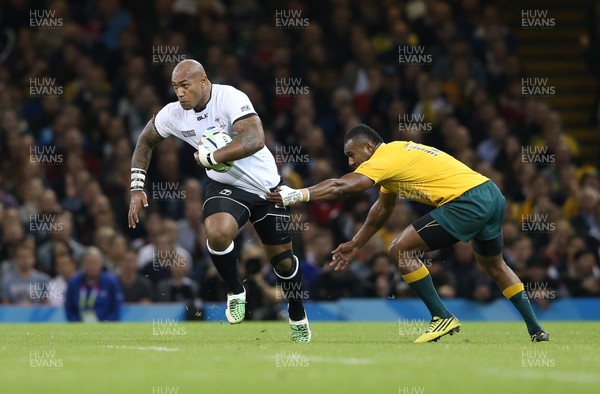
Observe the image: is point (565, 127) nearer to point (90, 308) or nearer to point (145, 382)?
point (90, 308)

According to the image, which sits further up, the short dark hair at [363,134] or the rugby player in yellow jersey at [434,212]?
the short dark hair at [363,134]

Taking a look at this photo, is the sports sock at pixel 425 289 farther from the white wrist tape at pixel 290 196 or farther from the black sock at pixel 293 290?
the white wrist tape at pixel 290 196

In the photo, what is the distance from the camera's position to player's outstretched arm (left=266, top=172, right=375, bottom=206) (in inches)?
426

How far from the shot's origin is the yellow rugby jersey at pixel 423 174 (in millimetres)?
11534

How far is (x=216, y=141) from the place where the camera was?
38.2 feet

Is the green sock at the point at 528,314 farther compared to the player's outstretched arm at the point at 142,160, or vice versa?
the player's outstretched arm at the point at 142,160

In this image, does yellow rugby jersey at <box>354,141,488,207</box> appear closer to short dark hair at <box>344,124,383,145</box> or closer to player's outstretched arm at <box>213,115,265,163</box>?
short dark hair at <box>344,124,383,145</box>

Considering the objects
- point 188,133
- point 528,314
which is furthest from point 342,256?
point 188,133

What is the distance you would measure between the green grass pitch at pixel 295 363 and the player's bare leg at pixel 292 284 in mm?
208

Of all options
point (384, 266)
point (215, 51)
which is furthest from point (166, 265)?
point (215, 51)

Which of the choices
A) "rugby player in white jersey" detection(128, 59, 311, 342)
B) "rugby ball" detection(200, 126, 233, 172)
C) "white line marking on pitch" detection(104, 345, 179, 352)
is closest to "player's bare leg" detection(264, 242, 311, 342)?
"rugby player in white jersey" detection(128, 59, 311, 342)

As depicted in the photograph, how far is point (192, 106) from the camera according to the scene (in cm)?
1209

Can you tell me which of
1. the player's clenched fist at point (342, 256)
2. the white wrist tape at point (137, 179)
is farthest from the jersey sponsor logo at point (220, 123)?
the player's clenched fist at point (342, 256)

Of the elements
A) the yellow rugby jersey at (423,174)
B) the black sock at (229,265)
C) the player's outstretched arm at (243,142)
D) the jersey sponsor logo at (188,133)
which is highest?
the jersey sponsor logo at (188,133)
